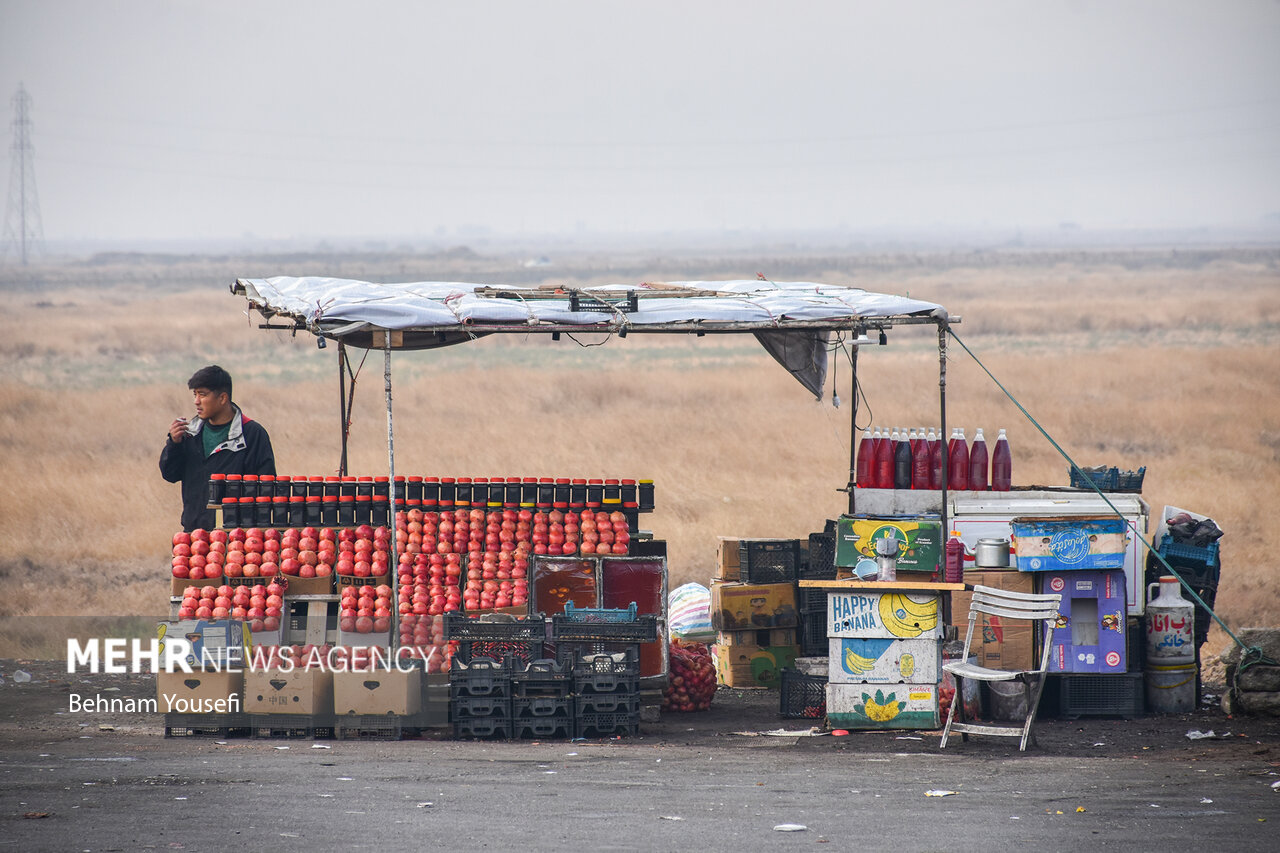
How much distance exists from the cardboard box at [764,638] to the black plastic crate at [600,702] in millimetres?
2018

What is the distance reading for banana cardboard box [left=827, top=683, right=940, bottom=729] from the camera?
9281mm

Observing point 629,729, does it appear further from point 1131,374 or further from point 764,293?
point 1131,374

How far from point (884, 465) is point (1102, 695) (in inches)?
89.4

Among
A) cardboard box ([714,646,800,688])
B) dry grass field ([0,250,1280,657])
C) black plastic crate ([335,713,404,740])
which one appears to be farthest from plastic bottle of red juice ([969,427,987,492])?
black plastic crate ([335,713,404,740])

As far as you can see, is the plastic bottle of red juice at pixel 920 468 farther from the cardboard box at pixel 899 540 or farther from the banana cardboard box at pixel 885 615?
the banana cardboard box at pixel 885 615

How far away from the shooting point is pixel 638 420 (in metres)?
25.7

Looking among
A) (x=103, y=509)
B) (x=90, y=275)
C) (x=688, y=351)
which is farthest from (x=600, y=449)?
(x=90, y=275)

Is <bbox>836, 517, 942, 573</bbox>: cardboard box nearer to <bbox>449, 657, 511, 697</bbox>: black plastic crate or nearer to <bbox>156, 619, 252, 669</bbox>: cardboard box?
<bbox>449, 657, 511, 697</bbox>: black plastic crate

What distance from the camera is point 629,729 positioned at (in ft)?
30.1

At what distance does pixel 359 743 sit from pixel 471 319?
288cm

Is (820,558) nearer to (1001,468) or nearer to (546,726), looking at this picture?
(1001,468)

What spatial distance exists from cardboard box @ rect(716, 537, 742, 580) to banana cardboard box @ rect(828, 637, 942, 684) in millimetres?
1735

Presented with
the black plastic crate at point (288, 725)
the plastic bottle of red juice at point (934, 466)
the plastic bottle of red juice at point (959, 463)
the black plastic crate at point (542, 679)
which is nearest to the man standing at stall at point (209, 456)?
the black plastic crate at point (288, 725)

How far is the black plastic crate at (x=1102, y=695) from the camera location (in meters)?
9.62
